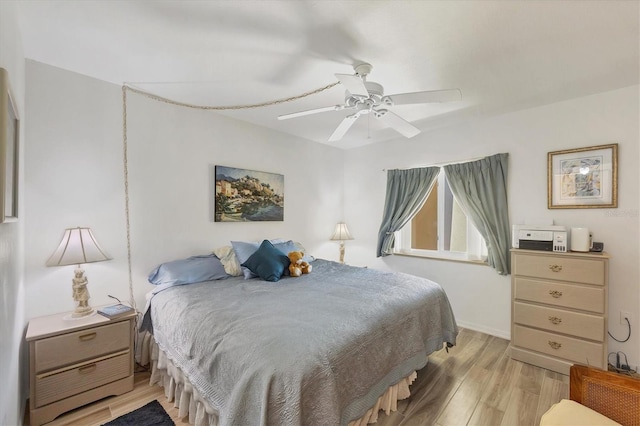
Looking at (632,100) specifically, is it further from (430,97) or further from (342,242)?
(342,242)

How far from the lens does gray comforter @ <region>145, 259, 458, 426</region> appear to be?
1.20 meters

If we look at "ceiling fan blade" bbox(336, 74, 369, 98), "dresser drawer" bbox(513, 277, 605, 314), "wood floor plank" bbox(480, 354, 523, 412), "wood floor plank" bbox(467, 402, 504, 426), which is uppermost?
"ceiling fan blade" bbox(336, 74, 369, 98)

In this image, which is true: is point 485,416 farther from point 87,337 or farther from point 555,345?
point 87,337

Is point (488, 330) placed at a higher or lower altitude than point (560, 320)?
lower

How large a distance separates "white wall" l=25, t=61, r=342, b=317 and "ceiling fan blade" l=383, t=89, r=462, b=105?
2085 mm

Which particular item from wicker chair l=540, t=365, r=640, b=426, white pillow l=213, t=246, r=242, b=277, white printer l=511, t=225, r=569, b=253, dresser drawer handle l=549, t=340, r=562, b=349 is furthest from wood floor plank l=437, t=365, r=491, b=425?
white pillow l=213, t=246, r=242, b=277

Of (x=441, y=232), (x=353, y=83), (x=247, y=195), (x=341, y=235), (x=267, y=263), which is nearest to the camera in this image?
(x=353, y=83)

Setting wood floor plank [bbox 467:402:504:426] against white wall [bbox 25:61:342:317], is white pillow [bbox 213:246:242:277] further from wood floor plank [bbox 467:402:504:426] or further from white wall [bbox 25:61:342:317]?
wood floor plank [bbox 467:402:504:426]

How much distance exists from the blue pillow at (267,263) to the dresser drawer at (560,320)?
237cm

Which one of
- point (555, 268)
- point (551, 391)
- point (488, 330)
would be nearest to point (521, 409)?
point (551, 391)

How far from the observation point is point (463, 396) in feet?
6.73

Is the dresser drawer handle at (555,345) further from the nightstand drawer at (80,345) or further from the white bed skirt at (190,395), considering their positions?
the nightstand drawer at (80,345)

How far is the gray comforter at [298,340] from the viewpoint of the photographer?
120cm

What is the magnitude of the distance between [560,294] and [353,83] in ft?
8.59
